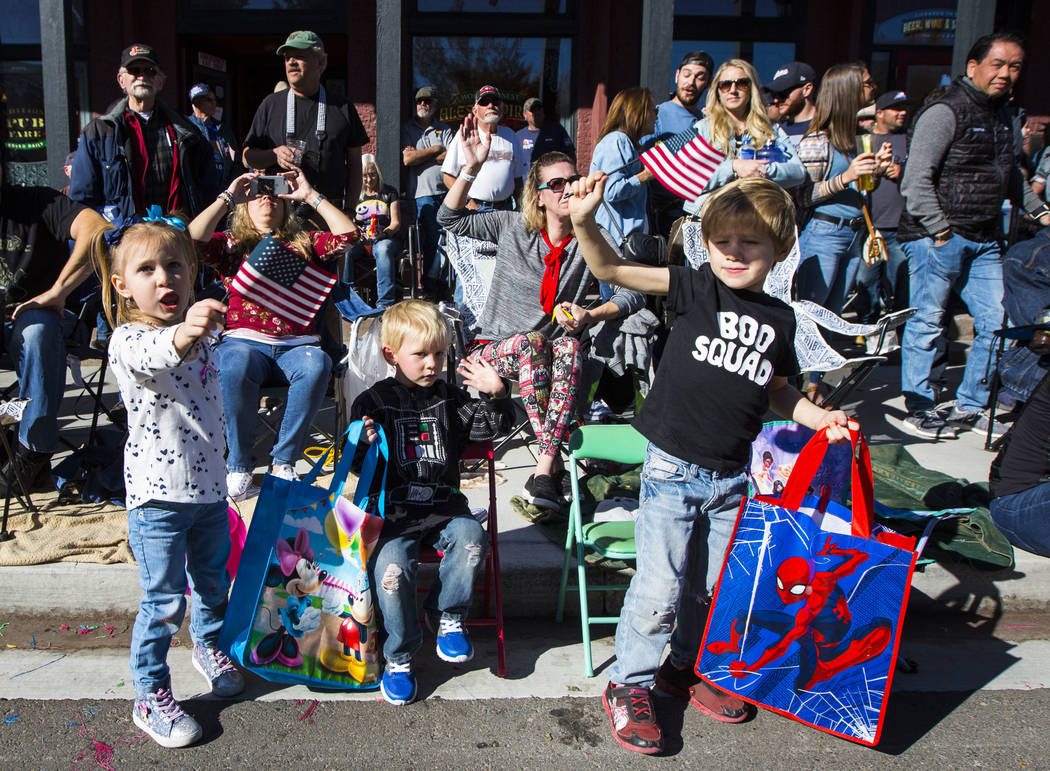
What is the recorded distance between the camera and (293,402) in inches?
164

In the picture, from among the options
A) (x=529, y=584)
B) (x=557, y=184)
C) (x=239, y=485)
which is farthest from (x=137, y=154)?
(x=529, y=584)

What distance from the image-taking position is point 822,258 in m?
5.49

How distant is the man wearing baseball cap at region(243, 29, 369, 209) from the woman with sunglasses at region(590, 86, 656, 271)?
169 centimetres

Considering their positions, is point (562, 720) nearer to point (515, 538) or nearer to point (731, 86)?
point (515, 538)

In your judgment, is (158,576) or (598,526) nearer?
(158,576)

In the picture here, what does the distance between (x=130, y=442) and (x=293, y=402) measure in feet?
5.00

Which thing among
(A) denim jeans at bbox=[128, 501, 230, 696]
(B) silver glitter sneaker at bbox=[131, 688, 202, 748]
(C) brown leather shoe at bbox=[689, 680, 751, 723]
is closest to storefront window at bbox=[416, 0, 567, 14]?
(A) denim jeans at bbox=[128, 501, 230, 696]

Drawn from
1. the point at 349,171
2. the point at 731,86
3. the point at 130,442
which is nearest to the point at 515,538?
the point at 130,442

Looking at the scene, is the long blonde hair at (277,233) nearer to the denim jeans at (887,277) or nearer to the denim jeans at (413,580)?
the denim jeans at (413,580)

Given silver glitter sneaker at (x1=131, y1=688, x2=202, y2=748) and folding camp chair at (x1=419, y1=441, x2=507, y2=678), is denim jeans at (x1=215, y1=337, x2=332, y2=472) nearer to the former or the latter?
folding camp chair at (x1=419, y1=441, x2=507, y2=678)

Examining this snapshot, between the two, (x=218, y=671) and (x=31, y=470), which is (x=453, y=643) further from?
(x=31, y=470)

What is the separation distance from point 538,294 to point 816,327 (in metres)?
1.67

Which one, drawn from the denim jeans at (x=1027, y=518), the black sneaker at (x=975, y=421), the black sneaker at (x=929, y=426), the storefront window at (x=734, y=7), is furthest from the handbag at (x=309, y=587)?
the storefront window at (x=734, y=7)

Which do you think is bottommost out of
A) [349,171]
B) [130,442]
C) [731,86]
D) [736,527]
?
[736,527]
